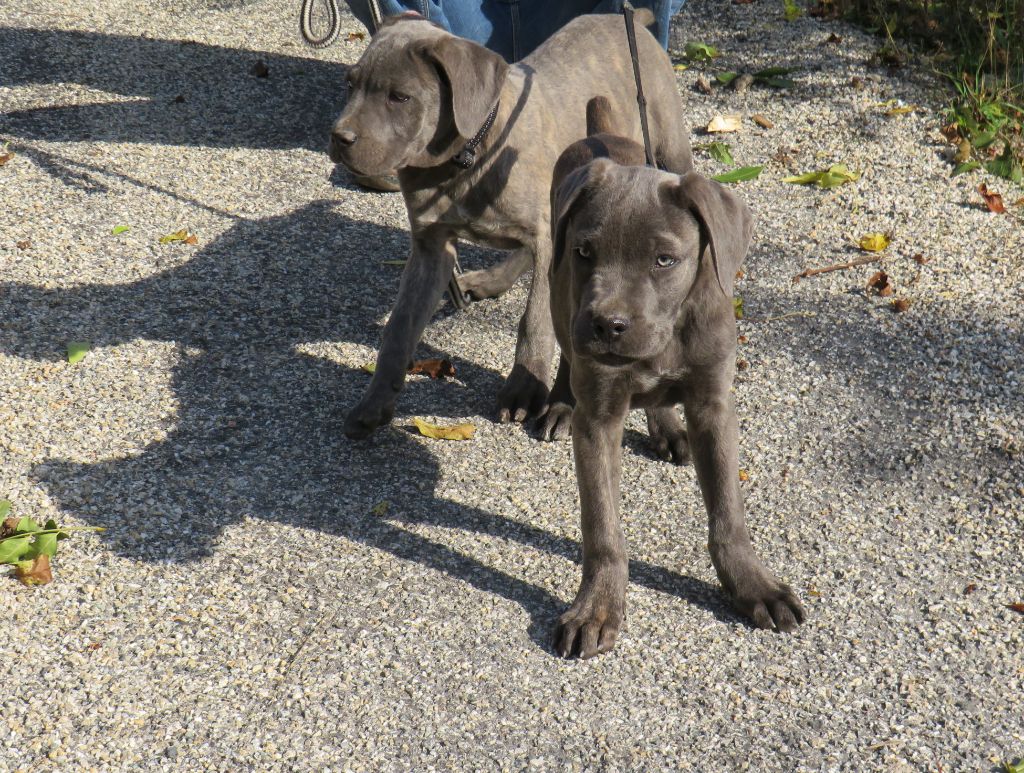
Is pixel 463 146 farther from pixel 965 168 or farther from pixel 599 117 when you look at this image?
pixel 965 168

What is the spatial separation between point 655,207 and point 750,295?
2503 millimetres

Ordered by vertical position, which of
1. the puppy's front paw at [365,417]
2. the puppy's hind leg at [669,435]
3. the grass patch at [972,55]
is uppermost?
the grass patch at [972,55]

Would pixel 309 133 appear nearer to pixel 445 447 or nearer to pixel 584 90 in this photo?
pixel 584 90

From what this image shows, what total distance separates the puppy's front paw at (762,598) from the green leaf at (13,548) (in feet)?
7.77

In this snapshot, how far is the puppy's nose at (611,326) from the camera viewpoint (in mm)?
3184

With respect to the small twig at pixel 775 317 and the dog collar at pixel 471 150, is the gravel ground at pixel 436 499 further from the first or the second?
the dog collar at pixel 471 150

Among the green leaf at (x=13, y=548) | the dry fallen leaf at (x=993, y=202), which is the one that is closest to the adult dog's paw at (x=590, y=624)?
the green leaf at (x=13, y=548)

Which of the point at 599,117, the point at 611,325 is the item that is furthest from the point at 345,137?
the point at 611,325

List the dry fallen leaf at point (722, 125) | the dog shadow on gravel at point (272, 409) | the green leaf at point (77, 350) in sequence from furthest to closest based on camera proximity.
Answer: the dry fallen leaf at point (722, 125)
the green leaf at point (77, 350)
the dog shadow on gravel at point (272, 409)

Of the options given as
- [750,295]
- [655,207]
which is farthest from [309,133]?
[655,207]

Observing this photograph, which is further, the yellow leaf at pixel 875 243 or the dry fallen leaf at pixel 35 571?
the yellow leaf at pixel 875 243

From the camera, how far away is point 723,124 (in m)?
7.36

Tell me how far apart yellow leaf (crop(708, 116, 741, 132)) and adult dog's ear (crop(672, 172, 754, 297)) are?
412cm

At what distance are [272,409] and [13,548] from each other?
128 centimetres
